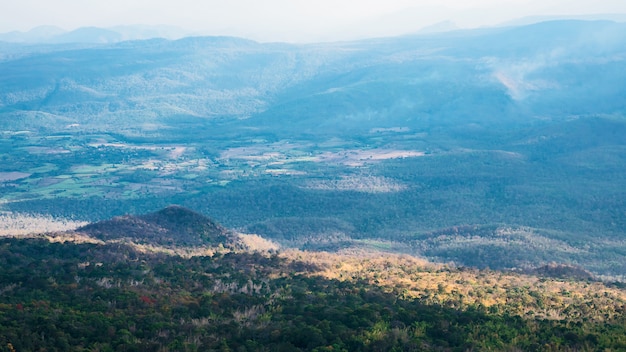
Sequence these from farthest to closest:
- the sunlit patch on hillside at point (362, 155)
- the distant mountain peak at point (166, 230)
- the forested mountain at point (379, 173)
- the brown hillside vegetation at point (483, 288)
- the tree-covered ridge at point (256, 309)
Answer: the sunlit patch on hillside at point (362, 155) < the forested mountain at point (379, 173) < the distant mountain peak at point (166, 230) < the brown hillside vegetation at point (483, 288) < the tree-covered ridge at point (256, 309)

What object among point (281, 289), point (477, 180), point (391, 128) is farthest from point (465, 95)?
point (281, 289)

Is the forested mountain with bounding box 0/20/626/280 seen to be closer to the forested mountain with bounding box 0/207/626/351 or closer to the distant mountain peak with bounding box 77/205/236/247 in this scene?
the distant mountain peak with bounding box 77/205/236/247

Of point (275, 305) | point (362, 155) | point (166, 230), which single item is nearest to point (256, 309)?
point (275, 305)

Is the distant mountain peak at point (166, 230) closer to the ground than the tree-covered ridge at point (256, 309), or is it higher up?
closer to the ground

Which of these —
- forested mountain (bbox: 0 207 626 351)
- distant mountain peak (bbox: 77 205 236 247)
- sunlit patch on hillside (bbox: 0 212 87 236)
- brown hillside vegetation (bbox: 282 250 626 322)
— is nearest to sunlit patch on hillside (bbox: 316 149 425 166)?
sunlit patch on hillside (bbox: 0 212 87 236)

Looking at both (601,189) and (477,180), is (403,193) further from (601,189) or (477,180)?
(601,189)

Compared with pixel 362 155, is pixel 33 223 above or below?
above

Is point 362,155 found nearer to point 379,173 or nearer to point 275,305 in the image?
point 379,173

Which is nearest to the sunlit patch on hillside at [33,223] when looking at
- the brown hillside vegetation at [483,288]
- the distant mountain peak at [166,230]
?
the distant mountain peak at [166,230]

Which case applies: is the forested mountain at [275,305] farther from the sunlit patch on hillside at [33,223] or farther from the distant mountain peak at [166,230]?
the sunlit patch on hillside at [33,223]
